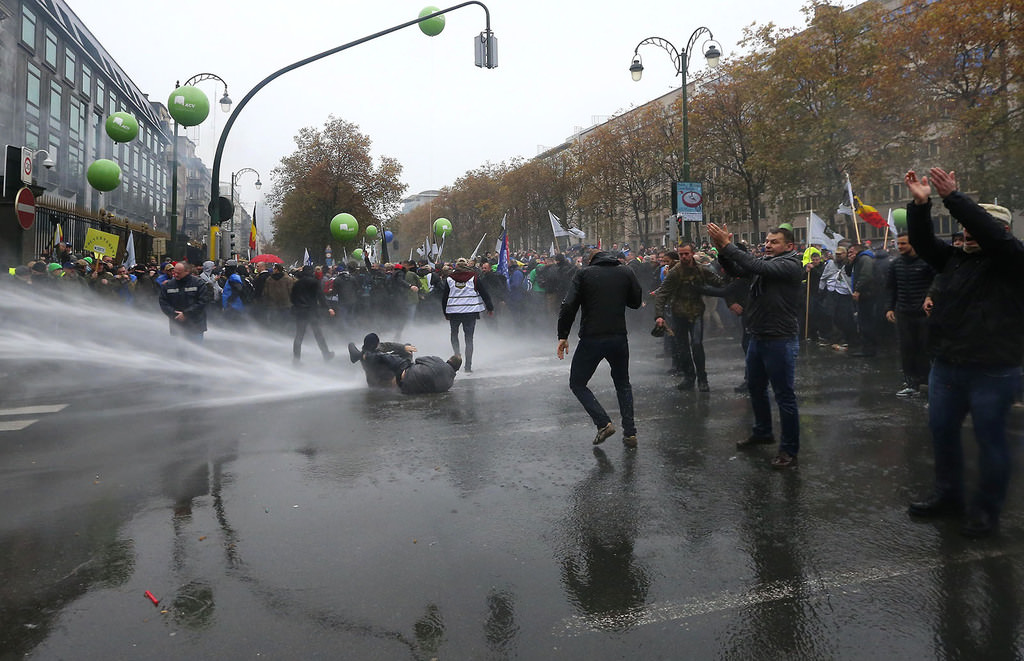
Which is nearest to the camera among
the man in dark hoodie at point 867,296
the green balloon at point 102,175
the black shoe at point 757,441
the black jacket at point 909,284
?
the black shoe at point 757,441

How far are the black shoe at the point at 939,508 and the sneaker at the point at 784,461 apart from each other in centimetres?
115

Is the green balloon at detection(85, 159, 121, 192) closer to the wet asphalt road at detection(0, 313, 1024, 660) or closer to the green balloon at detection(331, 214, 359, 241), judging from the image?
the green balloon at detection(331, 214, 359, 241)

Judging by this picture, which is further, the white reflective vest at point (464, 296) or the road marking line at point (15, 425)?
the white reflective vest at point (464, 296)

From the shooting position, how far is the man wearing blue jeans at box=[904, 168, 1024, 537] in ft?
12.9

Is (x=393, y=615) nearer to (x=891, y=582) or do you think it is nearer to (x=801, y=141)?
(x=891, y=582)

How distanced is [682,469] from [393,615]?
2.91 m

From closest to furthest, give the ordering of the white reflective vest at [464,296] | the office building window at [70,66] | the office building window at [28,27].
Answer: the white reflective vest at [464,296], the office building window at [28,27], the office building window at [70,66]

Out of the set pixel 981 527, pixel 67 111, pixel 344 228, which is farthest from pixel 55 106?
pixel 981 527

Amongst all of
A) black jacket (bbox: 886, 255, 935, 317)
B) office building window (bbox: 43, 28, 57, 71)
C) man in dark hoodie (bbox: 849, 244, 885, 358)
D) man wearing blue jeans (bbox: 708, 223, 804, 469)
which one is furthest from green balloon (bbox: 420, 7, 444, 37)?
office building window (bbox: 43, 28, 57, 71)

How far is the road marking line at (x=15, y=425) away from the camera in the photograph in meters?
7.41

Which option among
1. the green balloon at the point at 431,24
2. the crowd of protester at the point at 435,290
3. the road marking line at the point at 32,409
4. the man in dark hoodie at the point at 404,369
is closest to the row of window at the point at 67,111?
the crowd of protester at the point at 435,290

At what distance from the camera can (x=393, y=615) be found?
3.23m

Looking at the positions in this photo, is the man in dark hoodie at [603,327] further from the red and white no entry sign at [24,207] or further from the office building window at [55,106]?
the office building window at [55,106]

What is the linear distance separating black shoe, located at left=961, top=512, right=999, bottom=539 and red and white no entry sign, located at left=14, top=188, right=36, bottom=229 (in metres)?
13.0
